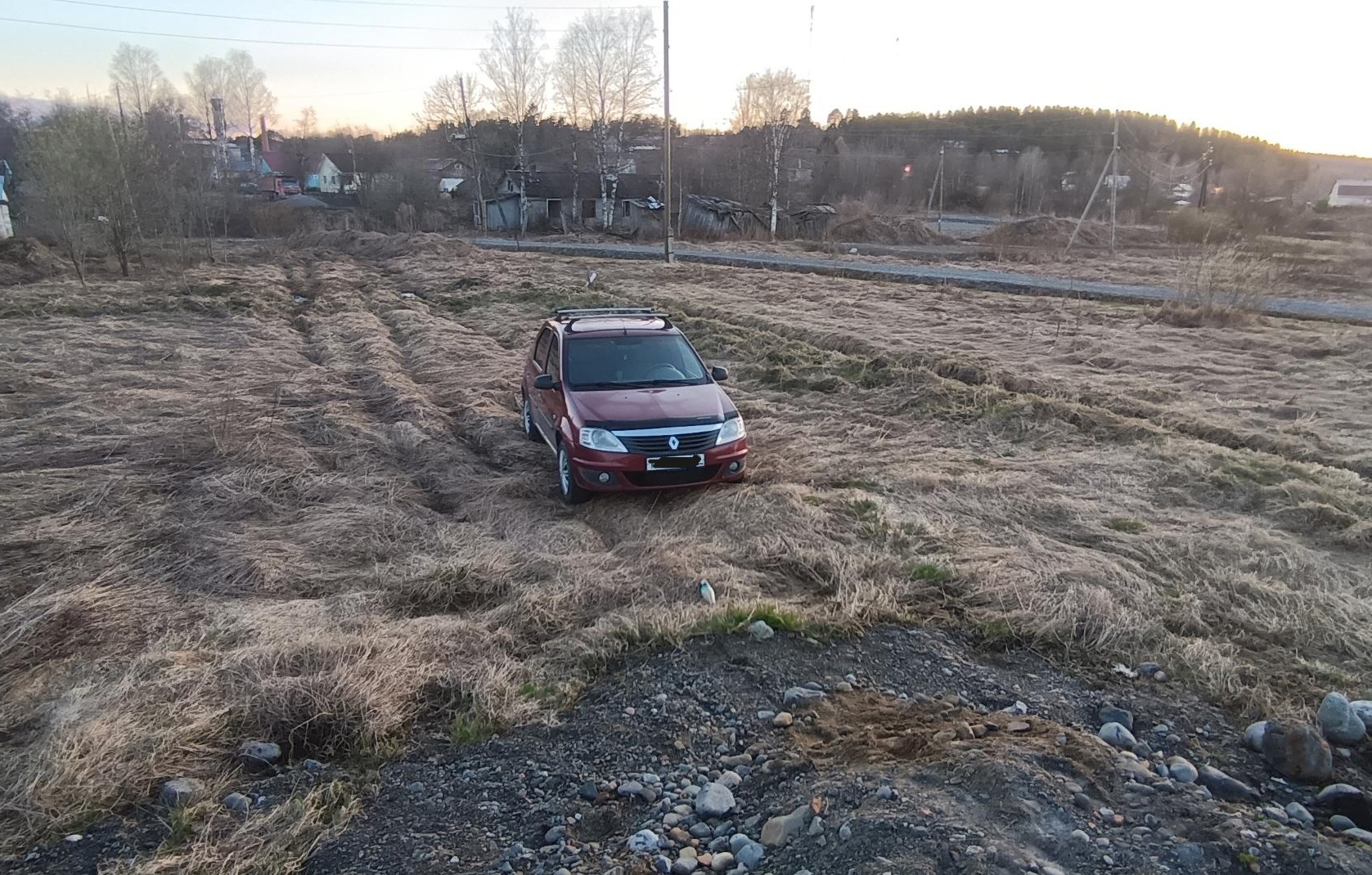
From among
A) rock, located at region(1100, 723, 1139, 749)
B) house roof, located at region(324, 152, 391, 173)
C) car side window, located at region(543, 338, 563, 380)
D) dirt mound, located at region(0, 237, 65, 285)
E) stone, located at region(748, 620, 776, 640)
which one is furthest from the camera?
house roof, located at region(324, 152, 391, 173)

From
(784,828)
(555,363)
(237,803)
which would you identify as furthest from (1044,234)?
(237,803)

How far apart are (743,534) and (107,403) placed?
9.96 m

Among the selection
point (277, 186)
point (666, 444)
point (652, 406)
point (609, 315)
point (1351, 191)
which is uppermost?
point (277, 186)

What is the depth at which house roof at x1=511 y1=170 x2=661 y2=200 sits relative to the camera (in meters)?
59.6

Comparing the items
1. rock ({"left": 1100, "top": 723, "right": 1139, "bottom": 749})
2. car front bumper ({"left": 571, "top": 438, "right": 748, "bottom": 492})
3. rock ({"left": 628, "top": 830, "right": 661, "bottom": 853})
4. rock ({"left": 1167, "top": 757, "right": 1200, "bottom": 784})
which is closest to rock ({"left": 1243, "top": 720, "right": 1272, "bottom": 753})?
rock ({"left": 1167, "top": 757, "right": 1200, "bottom": 784})

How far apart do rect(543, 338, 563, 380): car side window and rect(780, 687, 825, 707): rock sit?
4936mm

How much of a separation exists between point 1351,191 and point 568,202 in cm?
7253

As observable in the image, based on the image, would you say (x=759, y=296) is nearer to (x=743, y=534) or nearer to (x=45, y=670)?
(x=743, y=534)

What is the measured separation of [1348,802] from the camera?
3711mm

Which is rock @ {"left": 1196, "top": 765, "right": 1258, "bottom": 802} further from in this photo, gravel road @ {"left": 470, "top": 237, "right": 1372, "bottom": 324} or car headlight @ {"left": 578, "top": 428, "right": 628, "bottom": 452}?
gravel road @ {"left": 470, "top": 237, "right": 1372, "bottom": 324}

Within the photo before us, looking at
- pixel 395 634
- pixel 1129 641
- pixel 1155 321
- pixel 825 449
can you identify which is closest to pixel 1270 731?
pixel 1129 641

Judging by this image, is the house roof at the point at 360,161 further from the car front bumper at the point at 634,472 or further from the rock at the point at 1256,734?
the rock at the point at 1256,734

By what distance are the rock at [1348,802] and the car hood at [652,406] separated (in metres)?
5.31

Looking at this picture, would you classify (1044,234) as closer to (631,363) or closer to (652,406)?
(631,363)
